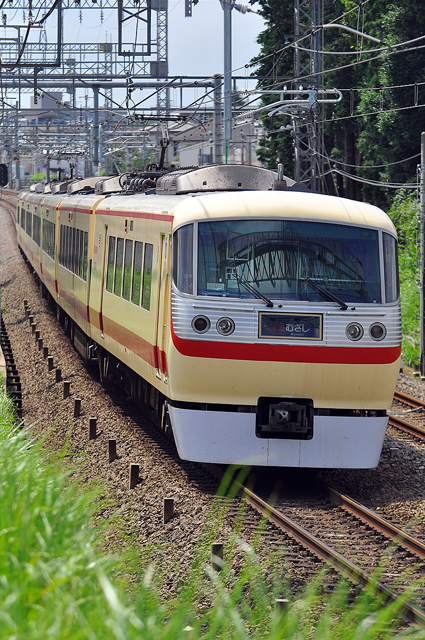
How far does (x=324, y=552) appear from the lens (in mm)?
6691

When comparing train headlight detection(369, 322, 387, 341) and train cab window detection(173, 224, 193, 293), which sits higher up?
train cab window detection(173, 224, 193, 293)

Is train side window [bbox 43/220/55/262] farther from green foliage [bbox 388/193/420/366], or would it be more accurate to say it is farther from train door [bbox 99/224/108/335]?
train door [bbox 99/224/108/335]

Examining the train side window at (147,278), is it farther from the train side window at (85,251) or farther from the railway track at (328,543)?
the train side window at (85,251)

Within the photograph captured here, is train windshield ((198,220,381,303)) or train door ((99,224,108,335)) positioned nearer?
train windshield ((198,220,381,303))

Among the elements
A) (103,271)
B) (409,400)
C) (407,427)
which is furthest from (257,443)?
(409,400)

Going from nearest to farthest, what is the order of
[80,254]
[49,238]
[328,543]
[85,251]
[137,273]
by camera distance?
[328,543]
[137,273]
[85,251]
[80,254]
[49,238]

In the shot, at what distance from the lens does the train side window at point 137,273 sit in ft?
33.9

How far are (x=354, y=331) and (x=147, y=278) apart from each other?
97.6 inches

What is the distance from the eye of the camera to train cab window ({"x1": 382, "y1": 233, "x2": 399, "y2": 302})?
337 inches

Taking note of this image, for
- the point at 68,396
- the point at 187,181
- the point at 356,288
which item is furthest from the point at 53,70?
the point at 356,288


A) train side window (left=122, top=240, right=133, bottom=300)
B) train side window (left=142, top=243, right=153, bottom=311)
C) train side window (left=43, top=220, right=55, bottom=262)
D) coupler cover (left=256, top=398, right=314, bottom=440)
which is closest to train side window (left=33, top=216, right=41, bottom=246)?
train side window (left=43, top=220, right=55, bottom=262)

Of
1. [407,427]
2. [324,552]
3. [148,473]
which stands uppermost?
[324,552]

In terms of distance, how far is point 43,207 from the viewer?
2430 centimetres

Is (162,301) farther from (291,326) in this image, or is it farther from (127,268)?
(127,268)
